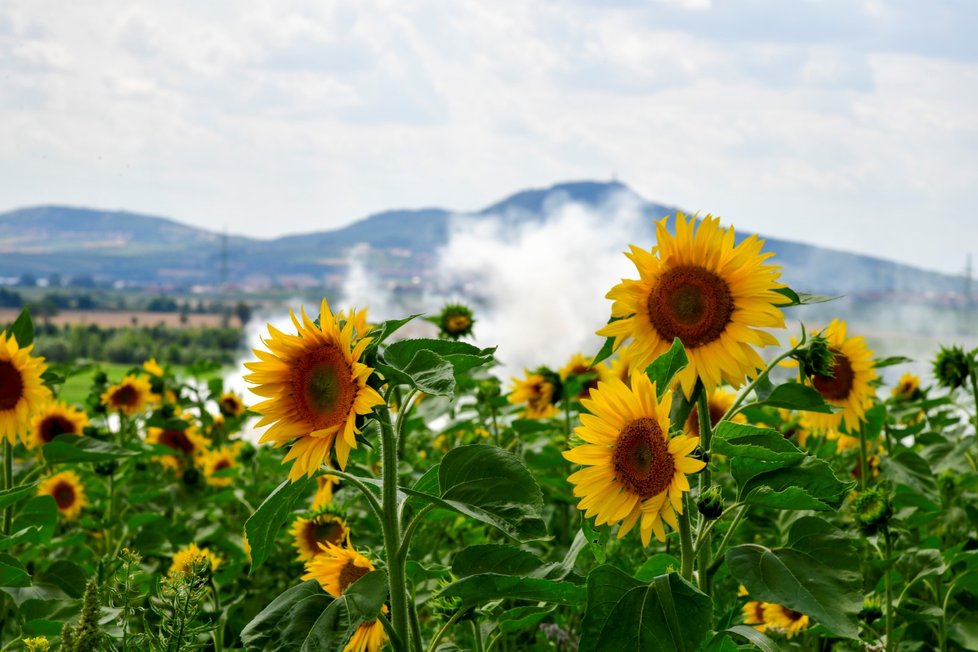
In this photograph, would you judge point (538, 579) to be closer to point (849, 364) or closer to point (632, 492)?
point (632, 492)

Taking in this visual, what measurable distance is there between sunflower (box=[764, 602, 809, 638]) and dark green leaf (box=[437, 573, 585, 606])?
2.87 feet

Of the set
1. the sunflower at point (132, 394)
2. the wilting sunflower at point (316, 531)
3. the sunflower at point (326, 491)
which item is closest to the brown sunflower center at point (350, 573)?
the wilting sunflower at point (316, 531)

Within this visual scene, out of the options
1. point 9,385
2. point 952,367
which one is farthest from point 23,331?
point 952,367

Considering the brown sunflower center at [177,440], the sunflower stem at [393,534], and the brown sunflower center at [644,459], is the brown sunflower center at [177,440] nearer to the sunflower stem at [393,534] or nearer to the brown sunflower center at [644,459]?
the sunflower stem at [393,534]

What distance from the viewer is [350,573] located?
1584 millimetres

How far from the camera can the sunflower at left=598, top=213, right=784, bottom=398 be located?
60.2 inches

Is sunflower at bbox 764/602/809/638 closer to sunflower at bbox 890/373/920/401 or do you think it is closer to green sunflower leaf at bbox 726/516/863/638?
green sunflower leaf at bbox 726/516/863/638

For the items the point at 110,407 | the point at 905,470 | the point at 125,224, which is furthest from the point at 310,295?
the point at 905,470

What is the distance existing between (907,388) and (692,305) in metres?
2.25

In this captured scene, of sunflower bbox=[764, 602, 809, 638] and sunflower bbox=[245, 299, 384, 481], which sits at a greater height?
sunflower bbox=[245, 299, 384, 481]

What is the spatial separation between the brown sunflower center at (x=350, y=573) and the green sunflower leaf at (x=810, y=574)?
533 millimetres

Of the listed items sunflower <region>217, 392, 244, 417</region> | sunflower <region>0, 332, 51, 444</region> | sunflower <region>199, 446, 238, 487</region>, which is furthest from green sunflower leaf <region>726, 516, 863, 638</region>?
sunflower <region>217, 392, 244, 417</region>

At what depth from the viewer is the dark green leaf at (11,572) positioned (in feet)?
5.90

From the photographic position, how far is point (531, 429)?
2701mm
